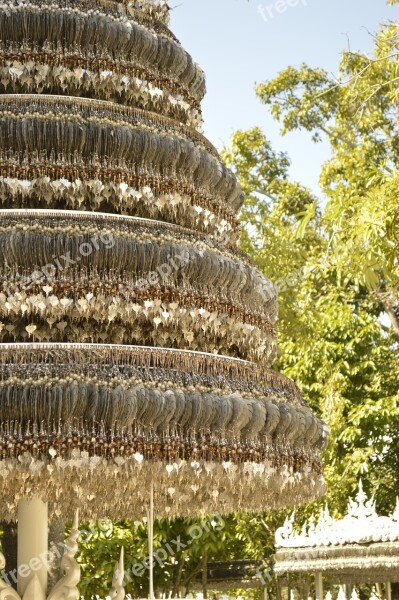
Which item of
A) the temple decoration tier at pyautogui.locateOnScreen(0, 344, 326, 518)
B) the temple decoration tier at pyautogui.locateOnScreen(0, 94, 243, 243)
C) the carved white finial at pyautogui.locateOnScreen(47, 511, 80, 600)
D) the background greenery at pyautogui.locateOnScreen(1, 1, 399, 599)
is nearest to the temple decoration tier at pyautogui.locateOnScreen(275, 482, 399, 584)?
the background greenery at pyautogui.locateOnScreen(1, 1, 399, 599)

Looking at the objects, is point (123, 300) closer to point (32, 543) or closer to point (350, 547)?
point (32, 543)

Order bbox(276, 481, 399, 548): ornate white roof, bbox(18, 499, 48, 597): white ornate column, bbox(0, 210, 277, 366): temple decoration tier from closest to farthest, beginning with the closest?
bbox(0, 210, 277, 366): temple decoration tier → bbox(18, 499, 48, 597): white ornate column → bbox(276, 481, 399, 548): ornate white roof

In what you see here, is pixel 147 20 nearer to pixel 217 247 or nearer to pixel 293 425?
pixel 217 247

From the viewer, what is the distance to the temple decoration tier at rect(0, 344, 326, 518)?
567cm

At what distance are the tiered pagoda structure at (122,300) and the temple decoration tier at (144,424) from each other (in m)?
0.01

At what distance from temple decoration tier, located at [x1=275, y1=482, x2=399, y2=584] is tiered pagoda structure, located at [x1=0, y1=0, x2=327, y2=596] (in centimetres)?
669

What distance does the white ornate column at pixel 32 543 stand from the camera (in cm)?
650

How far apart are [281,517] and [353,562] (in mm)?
6251

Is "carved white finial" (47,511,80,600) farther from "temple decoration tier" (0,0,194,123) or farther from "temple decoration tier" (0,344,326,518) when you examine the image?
"temple decoration tier" (0,0,194,123)

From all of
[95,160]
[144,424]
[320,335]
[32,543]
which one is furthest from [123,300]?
[320,335]

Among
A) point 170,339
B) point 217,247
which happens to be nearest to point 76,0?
point 217,247

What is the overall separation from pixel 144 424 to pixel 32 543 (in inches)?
61.0

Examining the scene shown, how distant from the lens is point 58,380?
19.0 ft

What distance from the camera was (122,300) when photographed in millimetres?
6402
